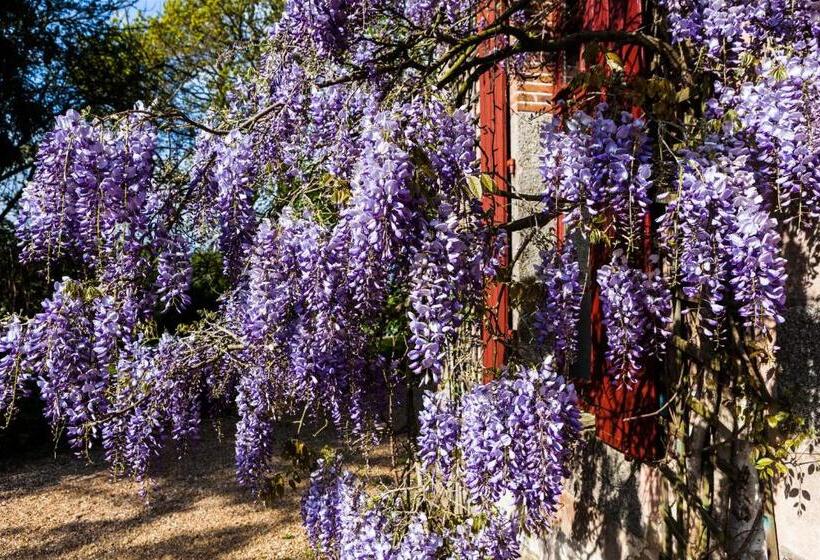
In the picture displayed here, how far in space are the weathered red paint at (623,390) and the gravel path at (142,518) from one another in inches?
112

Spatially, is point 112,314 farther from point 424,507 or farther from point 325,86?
point 424,507

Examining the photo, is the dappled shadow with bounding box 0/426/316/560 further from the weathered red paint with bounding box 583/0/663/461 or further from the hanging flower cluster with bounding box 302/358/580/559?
the weathered red paint with bounding box 583/0/663/461

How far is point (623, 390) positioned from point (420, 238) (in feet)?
4.48

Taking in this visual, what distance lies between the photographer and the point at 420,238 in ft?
5.97

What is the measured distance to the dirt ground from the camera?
502cm

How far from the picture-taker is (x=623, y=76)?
7.10 ft

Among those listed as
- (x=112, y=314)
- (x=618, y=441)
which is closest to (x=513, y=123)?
(x=618, y=441)

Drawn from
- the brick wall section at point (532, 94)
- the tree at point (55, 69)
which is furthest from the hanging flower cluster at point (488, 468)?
the tree at point (55, 69)

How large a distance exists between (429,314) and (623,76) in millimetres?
1106

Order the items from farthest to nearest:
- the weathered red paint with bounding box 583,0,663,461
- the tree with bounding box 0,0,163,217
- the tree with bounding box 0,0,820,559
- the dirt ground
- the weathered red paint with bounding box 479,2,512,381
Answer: the tree with bounding box 0,0,163,217 → the dirt ground → the weathered red paint with bounding box 479,2,512,381 → the weathered red paint with bounding box 583,0,663,461 → the tree with bounding box 0,0,820,559

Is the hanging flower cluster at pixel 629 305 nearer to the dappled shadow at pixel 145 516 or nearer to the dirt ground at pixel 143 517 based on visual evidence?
the dappled shadow at pixel 145 516

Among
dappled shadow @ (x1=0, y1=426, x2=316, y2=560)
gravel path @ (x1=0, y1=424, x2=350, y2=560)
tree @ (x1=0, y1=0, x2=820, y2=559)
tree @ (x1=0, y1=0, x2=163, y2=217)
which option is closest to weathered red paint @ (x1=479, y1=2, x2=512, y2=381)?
tree @ (x1=0, y1=0, x2=820, y2=559)

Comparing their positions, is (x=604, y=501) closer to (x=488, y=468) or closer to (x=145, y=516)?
(x=488, y=468)

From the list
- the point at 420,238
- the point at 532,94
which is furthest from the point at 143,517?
the point at 420,238
